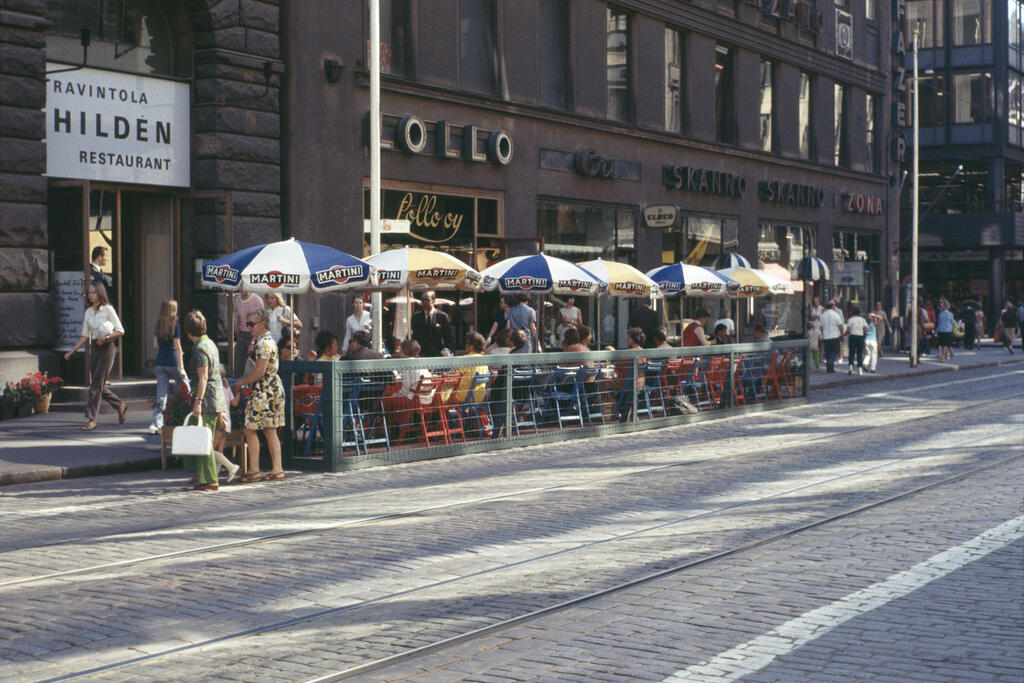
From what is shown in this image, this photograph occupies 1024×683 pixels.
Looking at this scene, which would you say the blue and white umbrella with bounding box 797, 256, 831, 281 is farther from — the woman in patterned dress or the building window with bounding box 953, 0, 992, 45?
the building window with bounding box 953, 0, 992, 45

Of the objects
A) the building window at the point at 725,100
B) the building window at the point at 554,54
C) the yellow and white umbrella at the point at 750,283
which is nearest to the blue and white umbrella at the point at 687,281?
the yellow and white umbrella at the point at 750,283

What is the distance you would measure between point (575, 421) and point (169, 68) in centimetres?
913

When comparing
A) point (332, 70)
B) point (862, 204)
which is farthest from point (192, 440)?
point (862, 204)

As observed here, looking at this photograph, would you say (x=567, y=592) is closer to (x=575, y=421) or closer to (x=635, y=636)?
(x=635, y=636)

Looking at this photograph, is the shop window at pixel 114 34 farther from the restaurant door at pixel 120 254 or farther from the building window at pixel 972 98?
the building window at pixel 972 98

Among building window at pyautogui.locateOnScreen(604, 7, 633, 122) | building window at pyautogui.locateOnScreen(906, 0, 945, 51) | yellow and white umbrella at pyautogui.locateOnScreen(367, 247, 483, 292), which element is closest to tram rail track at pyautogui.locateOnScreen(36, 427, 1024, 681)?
yellow and white umbrella at pyautogui.locateOnScreen(367, 247, 483, 292)

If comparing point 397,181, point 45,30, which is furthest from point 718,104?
point 45,30

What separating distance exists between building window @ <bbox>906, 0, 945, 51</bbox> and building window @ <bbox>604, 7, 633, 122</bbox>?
110 ft

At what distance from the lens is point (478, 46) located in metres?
25.5

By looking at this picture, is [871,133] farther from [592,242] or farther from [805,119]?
[592,242]

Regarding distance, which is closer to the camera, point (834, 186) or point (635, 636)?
point (635, 636)

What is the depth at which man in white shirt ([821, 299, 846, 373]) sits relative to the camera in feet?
103

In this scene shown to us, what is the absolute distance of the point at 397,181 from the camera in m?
23.0

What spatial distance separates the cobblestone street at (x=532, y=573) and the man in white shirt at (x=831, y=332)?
1743cm
